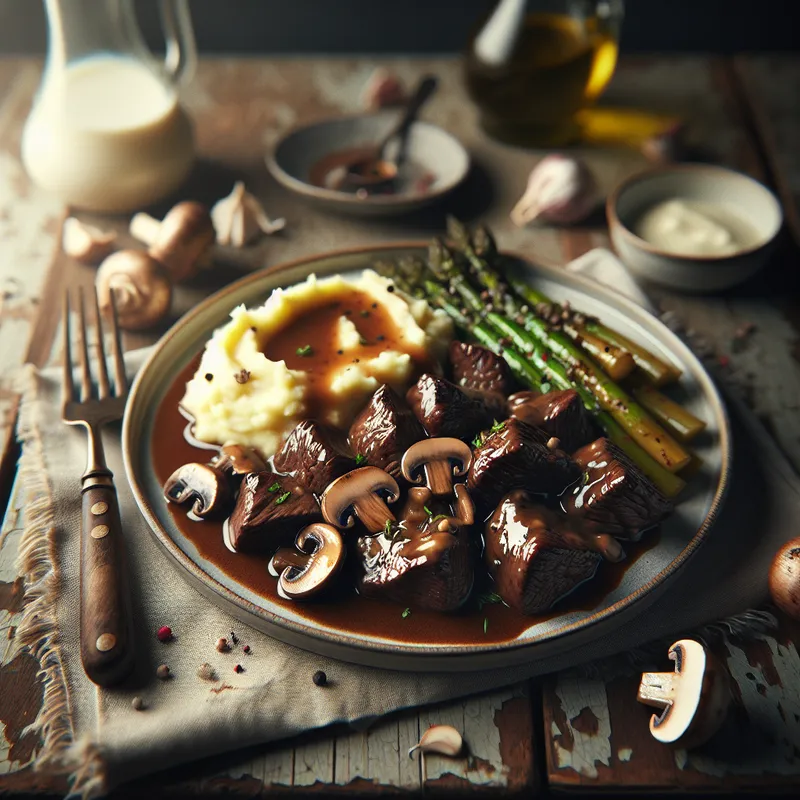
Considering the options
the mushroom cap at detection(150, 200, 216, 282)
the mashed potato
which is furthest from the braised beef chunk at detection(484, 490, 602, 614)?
the mushroom cap at detection(150, 200, 216, 282)

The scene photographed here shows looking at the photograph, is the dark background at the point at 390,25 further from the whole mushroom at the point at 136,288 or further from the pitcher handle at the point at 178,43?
the whole mushroom at the point at 136,288

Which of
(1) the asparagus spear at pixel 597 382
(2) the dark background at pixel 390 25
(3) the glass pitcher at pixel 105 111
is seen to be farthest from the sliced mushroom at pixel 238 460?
(2) the dark background at pixel 390 25

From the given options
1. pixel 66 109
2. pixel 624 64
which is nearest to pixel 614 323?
pixel 66 109

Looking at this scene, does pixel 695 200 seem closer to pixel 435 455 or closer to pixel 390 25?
pixel 435 455

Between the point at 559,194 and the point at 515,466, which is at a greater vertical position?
the point at 559,194

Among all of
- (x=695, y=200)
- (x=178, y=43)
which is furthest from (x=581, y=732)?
(x=178, y=43)

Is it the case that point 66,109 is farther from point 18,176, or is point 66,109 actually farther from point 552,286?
point 552,286

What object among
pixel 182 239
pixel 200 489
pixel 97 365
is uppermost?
pixel 182 239
